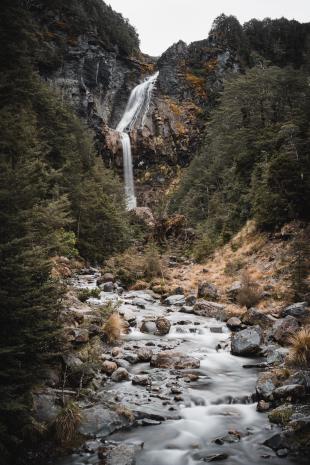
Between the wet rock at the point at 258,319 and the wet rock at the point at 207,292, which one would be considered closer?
the wet rock at the point at 258,319

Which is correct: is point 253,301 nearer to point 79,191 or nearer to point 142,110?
point 79,191

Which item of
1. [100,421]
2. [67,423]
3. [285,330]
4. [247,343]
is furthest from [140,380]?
[285,330]

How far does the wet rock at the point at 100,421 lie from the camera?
6.48 m

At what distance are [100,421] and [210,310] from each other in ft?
30.9

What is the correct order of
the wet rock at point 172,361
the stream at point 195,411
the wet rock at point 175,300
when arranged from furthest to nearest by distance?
the wet rock at point 175,300 < the wet rock at point 172,361 < the stream at point 195,411

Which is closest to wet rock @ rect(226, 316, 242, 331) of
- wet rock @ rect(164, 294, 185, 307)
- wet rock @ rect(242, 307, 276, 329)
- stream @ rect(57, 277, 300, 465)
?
wet rock @ rect(242, 307, 276, 329)

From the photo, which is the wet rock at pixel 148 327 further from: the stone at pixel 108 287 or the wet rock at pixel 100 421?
the stone at pixel 108 287

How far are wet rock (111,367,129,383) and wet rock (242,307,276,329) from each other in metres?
5.76

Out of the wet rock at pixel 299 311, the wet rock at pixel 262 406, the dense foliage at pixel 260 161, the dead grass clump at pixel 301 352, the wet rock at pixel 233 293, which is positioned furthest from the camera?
the dense foliage at pixel 260 161

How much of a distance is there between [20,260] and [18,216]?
0.94 meters

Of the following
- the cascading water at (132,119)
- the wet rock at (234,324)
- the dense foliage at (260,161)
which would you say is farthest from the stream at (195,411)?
the cascading water at (132,119)

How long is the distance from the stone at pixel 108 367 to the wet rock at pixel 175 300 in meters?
8.59

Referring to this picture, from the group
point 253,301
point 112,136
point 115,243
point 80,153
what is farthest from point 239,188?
point 112,136

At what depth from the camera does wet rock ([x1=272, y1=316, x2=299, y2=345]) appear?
10.7 metres
